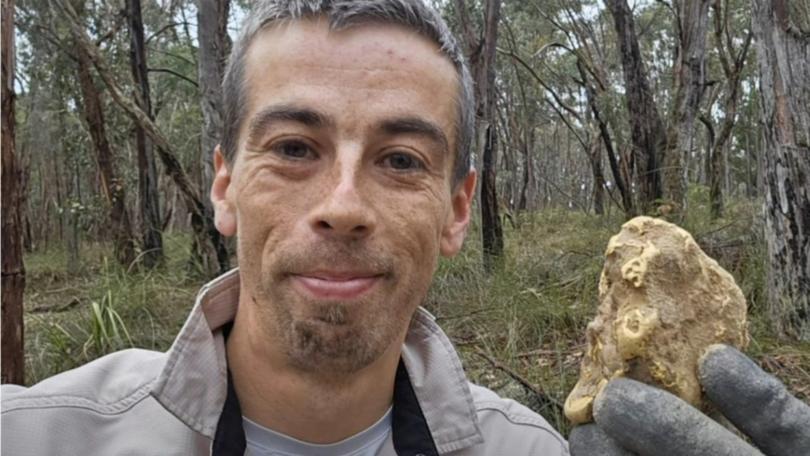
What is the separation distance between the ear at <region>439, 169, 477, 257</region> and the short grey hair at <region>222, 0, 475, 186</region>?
0.18 ft

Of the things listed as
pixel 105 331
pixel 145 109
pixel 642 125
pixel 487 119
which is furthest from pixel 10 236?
pixel 145 109

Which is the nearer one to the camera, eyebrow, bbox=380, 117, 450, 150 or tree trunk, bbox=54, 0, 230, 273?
eyebrow, bbox=380, 117, 450, 150

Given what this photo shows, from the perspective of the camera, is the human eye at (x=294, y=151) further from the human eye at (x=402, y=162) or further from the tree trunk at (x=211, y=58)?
the tree trunk at (x=211, y=58)

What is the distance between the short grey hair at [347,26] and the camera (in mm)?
1781

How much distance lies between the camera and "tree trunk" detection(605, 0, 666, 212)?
7203mm

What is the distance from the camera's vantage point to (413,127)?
1.74 m

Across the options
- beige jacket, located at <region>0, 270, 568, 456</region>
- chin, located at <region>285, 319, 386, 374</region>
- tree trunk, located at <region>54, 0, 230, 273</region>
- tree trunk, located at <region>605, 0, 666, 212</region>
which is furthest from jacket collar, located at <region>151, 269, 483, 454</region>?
tree trunk, located at <region>605, 0, 666, 212</region>

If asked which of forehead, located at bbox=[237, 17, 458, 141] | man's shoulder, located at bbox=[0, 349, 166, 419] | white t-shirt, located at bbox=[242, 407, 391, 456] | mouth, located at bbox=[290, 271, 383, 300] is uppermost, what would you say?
forehead, located at bbox=[237, 17, 458, 141]

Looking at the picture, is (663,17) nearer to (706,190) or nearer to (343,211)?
(706,190)

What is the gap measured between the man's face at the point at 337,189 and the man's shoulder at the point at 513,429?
15.8 inches

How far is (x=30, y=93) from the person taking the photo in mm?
14523

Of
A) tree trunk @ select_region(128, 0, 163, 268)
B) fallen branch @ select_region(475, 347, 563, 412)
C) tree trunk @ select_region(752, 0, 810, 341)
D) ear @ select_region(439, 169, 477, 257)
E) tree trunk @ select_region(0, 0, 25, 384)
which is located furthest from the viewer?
tree trunk @ select_region(128, 0, 163, 268)

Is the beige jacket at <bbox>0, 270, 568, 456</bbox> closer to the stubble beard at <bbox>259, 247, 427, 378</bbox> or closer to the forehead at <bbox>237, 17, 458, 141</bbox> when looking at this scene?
the stubble beard at <bbox>259, 247, 427, 378</bbox>

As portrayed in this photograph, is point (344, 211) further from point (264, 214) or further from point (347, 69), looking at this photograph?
point (347, 69)
